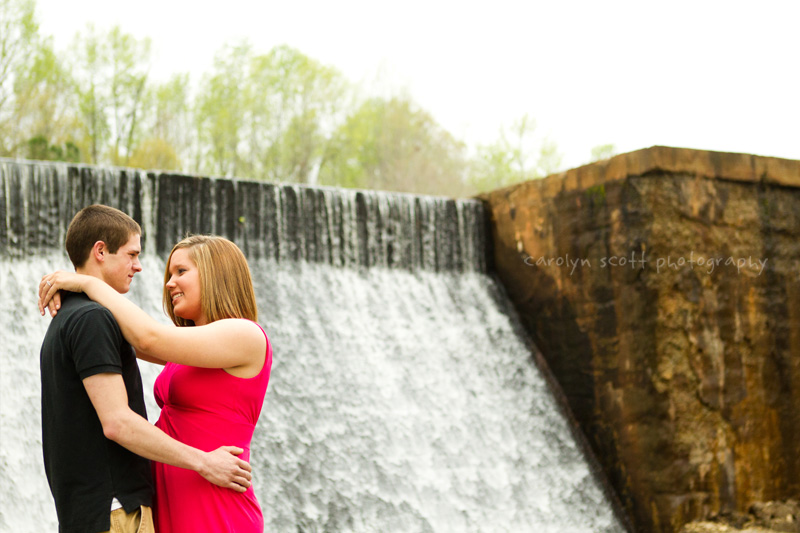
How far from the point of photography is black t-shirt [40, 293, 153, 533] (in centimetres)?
193

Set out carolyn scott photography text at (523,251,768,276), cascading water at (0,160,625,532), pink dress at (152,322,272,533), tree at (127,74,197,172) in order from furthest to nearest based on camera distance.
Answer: tree at (127,74,197,172)
carolyn scott photography text at (523,251,768,276)
cascading water at (0,160,625,532)
pink dress at (152,322,272,533)

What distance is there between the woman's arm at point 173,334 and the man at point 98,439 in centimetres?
4

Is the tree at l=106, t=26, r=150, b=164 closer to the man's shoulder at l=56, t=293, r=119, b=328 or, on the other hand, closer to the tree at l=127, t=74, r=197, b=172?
the tree at l=127, t=74, r=197, b=172

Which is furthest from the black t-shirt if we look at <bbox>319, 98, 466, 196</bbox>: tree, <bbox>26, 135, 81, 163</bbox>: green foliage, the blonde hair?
<bbox>319, 98, 466, 196</bbox>: tree

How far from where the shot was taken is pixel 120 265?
2166mm

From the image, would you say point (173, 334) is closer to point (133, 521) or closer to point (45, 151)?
point (133, 521)

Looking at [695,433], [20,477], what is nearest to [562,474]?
[695,433]

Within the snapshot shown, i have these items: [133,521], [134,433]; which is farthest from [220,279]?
[133,521]

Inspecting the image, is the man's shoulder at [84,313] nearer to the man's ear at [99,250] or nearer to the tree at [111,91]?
the man's ear at [99,250]

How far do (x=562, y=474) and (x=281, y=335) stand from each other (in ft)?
8.71

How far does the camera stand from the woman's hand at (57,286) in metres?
2.03

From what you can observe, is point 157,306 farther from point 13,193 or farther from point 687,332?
point 687,332

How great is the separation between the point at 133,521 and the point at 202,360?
1.39 feet

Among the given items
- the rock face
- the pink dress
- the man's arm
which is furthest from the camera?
the rock face
